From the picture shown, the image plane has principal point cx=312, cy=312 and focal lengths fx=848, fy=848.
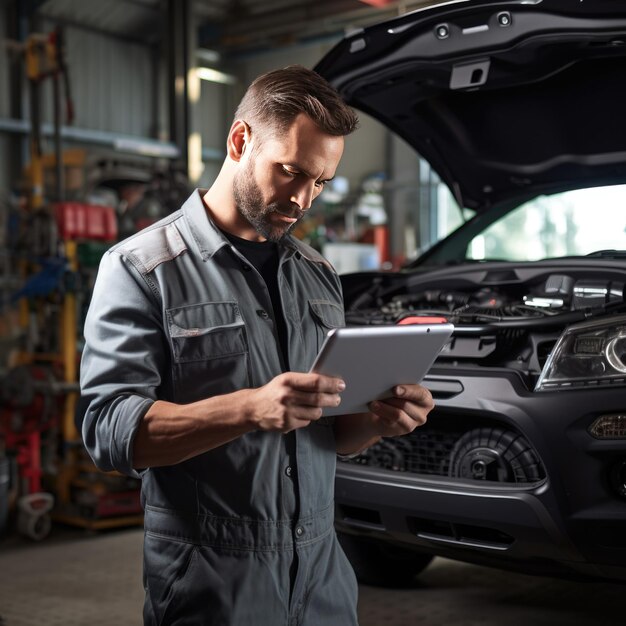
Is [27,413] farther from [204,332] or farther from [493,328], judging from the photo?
[204,332]

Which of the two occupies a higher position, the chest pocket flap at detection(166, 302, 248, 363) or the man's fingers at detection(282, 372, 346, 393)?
the chest pocket flap at detection(166, 302, 248, 363)

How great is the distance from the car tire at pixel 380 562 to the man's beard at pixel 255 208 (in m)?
1.95

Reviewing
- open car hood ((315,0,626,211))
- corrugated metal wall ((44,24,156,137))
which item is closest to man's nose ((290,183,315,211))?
open car hood ((315,0,626,211))

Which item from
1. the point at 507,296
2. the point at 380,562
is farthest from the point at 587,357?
the point at 380,562

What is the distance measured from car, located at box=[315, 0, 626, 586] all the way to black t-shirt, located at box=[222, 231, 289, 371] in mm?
1040

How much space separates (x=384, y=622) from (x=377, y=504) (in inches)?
23.8

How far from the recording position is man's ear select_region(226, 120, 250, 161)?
55.3 inches

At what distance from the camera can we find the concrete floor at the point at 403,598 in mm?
2934

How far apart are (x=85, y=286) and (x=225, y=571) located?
11.2ft

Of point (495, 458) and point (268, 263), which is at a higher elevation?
point (268, 263)

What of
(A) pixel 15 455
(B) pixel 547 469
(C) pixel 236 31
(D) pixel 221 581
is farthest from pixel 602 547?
(C) pixel 236 31

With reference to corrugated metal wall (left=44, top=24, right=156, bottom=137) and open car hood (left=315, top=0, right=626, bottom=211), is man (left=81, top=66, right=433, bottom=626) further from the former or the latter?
corrugated metal wall (left=44, top=24, right=156, bottom=137)

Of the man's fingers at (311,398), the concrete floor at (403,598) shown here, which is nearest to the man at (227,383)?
the man's fingers at (311,398)

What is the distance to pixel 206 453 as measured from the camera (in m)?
1.35
